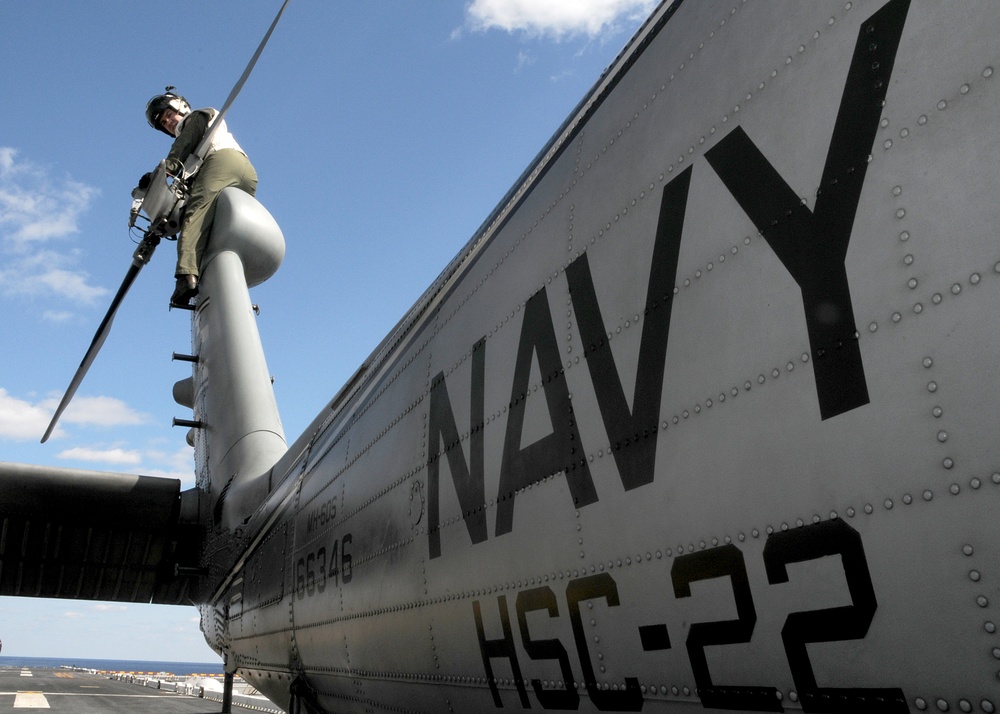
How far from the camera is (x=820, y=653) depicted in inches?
75.8

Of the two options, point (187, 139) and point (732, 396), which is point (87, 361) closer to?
point (187, 139)

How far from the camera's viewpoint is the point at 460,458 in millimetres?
3938

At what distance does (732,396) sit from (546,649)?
1.44 metres

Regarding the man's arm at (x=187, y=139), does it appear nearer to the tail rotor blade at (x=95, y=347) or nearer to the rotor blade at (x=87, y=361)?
the tail rotor blade at (x=95, y=347)

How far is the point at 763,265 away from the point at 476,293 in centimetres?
218

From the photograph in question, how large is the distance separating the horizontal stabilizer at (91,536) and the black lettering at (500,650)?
6238mm

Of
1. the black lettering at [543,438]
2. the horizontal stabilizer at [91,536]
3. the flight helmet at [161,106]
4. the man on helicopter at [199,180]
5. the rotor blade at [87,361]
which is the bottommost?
the black lettering at [543,438]

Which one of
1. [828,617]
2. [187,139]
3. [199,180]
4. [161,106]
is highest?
[161,106]

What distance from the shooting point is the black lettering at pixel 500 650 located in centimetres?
331

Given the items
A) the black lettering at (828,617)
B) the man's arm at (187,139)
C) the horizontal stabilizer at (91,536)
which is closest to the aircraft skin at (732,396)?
the black lettering at (828,617)

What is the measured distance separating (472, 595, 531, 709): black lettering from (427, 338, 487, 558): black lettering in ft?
1.10

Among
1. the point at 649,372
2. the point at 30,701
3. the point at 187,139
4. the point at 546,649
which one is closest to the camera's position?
the point at 649,372

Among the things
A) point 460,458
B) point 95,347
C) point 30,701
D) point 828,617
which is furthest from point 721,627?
point 30,701

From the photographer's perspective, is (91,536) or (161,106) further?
(161,106)
